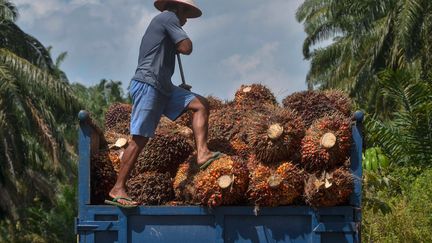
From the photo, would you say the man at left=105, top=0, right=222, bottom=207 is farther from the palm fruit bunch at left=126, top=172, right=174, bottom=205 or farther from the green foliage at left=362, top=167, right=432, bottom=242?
the green foliage at left=362, top=167, right=432, bottom=242

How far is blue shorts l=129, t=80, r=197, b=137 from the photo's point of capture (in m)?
5.59

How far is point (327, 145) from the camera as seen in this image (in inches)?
Answer: 207

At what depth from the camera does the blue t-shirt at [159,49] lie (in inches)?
224

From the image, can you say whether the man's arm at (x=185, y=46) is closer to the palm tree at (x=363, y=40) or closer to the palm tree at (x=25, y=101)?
the palm tree at (x=25, y=101)

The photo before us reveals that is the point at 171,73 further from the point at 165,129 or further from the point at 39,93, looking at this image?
the point at 39,93

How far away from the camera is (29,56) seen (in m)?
16.5

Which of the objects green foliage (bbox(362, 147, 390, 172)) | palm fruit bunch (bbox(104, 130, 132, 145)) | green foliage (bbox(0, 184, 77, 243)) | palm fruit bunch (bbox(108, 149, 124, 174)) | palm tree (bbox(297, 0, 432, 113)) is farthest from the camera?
green foliage (bbox(0, 184, 77, 243))

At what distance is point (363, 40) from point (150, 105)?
15057 millimetres

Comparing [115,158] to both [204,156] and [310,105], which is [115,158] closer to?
[204,156]

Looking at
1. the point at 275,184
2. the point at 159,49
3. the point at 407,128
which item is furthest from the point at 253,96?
the point at 407,128

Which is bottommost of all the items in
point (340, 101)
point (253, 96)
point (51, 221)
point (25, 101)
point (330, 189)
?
point (330, 189)

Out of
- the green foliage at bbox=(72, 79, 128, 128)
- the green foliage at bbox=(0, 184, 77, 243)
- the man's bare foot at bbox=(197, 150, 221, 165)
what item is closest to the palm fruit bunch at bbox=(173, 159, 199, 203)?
the man's bare foot at bbox=(197, 150, 221, 165)

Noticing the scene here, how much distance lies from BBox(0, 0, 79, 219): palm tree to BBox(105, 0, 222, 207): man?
941 centimetres

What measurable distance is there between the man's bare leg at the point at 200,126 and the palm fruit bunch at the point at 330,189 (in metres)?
0.80
